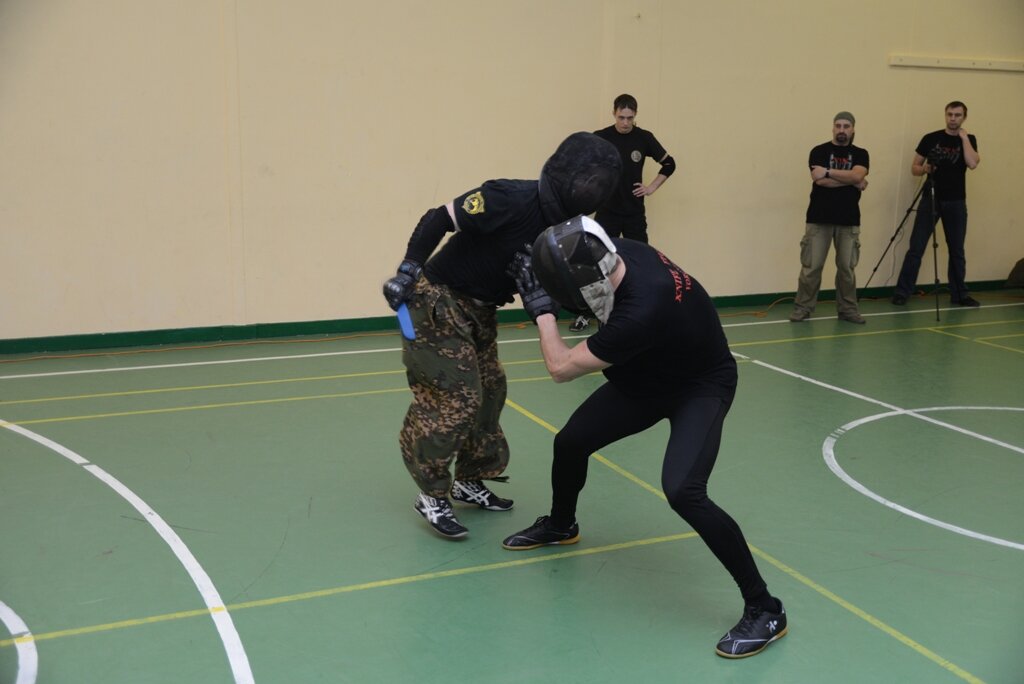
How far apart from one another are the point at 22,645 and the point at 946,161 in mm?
9969

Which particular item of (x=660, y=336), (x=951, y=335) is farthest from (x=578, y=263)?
(x=951, y=335)

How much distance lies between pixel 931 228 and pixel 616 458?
6.80m

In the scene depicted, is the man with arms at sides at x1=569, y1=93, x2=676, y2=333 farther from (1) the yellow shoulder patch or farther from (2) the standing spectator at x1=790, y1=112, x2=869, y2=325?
(1) the yellow shoulder patch

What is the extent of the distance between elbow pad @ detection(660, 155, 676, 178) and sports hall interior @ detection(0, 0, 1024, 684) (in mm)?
599

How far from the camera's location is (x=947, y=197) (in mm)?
10906

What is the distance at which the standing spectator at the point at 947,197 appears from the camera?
34.9 ft

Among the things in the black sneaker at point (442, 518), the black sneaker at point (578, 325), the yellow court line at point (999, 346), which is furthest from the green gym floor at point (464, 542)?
the yellow court line at point (999, 346)

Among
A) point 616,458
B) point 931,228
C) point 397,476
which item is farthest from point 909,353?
point 397,476

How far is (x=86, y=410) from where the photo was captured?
654cm

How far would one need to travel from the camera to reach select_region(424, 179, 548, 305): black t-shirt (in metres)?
4.25

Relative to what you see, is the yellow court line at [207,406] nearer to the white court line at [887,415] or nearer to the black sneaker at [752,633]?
the white court line at [887,415]

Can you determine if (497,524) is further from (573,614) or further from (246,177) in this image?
(246,177)

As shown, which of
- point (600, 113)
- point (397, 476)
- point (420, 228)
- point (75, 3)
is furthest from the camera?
point (600, 113)

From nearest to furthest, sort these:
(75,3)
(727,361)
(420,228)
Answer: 1. (727,361)
2. (420,228)
3. (75,3)
